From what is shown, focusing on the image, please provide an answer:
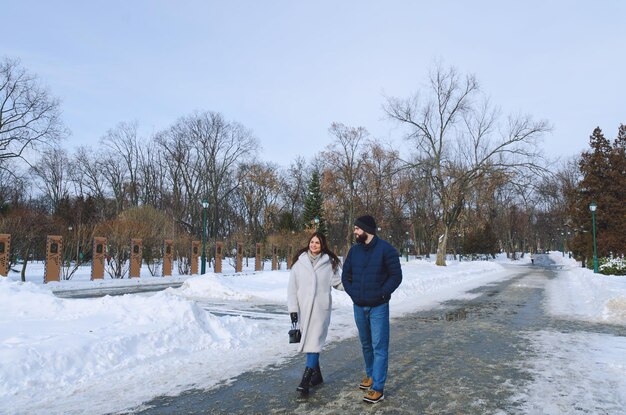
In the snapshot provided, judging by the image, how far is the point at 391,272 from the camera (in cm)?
478

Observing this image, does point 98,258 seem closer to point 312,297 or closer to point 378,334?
point 312,297

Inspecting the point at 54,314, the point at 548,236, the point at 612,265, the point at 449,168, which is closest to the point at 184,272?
the point at 449,168

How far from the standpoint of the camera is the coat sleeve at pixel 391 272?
15.4ft

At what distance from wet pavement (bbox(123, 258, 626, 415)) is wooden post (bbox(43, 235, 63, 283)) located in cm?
1937

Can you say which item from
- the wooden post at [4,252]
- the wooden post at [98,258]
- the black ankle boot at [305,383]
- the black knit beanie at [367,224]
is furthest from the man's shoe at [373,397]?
the wooden post at [98,258]

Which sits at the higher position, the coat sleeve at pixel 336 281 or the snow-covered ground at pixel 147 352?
the coat sleeve at pixel 336 281

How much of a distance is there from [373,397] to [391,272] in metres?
1.26

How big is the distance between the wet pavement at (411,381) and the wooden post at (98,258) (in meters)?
20.6

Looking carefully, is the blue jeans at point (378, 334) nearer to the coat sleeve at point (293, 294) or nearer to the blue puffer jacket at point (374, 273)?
the blue puffer jacket at point (374, 273)

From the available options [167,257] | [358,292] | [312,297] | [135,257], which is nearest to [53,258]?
[135,257]

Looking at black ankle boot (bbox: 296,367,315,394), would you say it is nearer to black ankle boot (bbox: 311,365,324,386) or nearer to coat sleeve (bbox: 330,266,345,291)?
black ankle boot (bbox: 311,365,324,386)

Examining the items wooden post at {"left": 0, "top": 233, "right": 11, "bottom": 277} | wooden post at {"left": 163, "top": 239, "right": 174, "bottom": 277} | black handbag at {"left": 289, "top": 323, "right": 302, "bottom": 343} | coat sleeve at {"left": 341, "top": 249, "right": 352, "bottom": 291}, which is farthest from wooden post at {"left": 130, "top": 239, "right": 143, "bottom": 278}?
coat sleeve at {"left": 341, "top": 249, "right": 352, "bottom": 291}

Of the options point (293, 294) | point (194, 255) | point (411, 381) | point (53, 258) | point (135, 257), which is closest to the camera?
point (293, 294)

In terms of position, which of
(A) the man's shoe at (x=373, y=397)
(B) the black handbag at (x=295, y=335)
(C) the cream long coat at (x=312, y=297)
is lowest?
(A) the man's shoe at (x=373, y=397)
